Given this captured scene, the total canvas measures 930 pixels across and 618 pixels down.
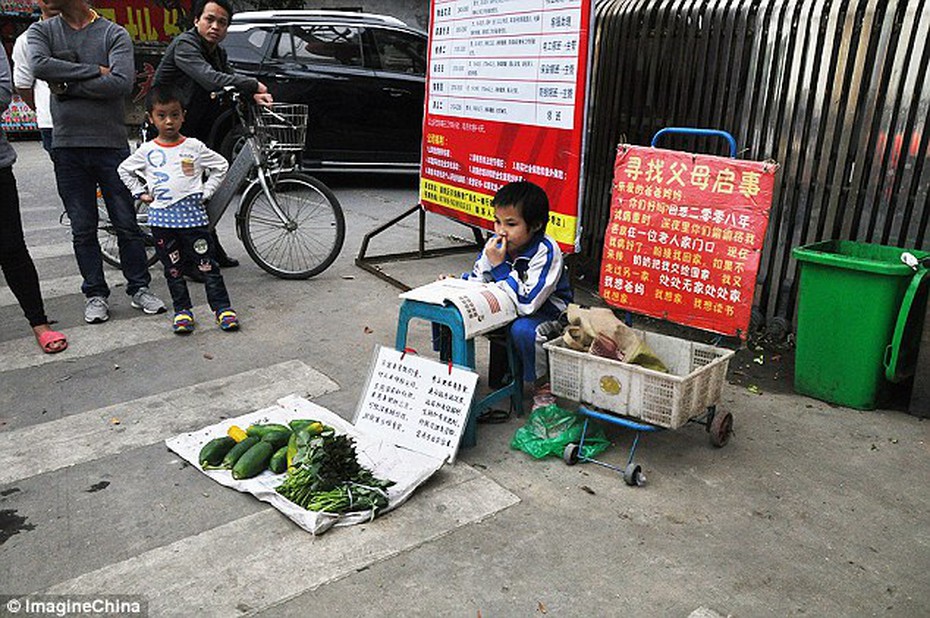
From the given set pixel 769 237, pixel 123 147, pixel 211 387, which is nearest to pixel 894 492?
pixel 769 237

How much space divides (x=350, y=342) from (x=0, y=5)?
14106 millimetres

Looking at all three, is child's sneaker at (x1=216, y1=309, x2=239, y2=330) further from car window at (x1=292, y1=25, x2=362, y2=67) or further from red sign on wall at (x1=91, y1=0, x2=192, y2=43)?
red sign on wall at (x1=91, y1=0, x2=192, y2=43)

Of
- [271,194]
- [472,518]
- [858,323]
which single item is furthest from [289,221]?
[858,323]

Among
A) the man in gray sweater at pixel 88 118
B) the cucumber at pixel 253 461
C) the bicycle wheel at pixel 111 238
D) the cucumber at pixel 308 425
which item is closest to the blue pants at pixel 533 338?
the cucumber at pixel 308 425

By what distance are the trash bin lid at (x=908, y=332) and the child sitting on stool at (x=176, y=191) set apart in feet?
12.6

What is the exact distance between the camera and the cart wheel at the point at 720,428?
3.39m

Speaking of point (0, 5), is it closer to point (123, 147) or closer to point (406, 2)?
point (406, 2)

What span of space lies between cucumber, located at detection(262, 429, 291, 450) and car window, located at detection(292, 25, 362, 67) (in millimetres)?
6823

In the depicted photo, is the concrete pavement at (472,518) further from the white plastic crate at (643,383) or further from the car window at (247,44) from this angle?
the car window at (247,44)

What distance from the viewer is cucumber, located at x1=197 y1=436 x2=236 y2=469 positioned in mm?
3164

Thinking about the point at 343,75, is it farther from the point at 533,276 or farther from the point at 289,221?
the point at 533,276

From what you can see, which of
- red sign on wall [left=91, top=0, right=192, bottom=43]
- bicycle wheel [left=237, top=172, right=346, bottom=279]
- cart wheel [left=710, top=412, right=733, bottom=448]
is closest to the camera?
cart wheel [left=710, top=412, right=733, bottom=448]

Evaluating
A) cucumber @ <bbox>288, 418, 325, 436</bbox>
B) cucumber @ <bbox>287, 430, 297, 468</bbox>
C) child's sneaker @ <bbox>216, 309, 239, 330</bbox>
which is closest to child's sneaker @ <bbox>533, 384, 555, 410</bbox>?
cucumber @ <bbox>288, 418, 325, 436</bbox>

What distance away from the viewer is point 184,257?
485 cm
